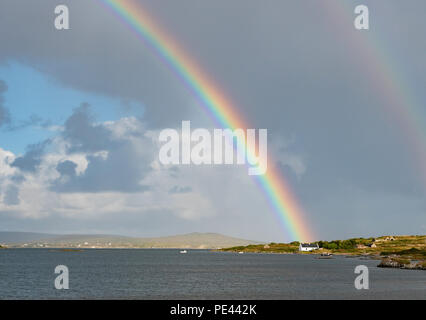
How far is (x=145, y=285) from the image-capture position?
95.9m

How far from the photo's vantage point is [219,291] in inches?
3302

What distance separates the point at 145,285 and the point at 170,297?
74.3ft

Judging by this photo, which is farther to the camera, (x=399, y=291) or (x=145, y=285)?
(x=145, y=285)
